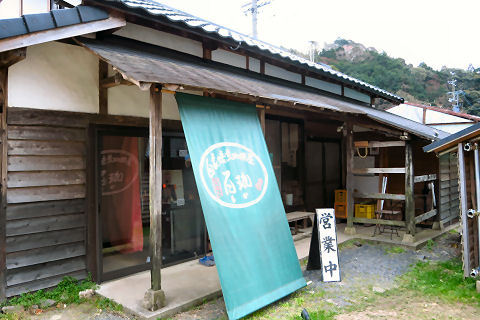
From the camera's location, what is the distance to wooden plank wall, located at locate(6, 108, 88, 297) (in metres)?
4.41

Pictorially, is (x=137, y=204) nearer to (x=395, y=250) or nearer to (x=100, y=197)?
(x=100, y=197)

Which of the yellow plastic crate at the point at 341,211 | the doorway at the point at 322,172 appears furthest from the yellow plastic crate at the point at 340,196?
the doorway at the point at 322,172

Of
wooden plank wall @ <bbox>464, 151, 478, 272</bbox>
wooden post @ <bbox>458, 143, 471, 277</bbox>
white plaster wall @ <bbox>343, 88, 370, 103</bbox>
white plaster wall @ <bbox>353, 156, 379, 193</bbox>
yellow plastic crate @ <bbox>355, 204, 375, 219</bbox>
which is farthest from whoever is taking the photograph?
white plaster wall @ <bbox>343, 88, 370, 103</bbox>

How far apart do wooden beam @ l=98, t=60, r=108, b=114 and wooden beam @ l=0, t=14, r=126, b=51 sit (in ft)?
2.41

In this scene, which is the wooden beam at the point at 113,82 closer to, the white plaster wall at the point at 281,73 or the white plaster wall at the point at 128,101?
the white plaster wall at the point at 128,101

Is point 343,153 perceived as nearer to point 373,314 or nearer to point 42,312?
point 373,314

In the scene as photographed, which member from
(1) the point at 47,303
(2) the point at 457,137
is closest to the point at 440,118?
(2) the point at 457,137

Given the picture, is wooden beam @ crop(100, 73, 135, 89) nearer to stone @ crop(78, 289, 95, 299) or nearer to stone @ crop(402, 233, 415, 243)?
stone @ crop(78, 289, 95, 299)

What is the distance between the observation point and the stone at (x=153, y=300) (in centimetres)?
417

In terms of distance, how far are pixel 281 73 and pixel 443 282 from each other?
5411mm

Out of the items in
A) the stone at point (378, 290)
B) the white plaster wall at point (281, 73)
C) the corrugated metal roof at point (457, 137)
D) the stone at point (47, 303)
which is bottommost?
the stone at point (378, 290)

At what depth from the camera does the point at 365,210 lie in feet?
32.0

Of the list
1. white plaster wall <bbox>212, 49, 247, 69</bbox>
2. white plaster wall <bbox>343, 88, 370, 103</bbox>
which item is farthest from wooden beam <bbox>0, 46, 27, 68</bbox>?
white plaster wall <bbox>343, 88, 370, 103</bbox>

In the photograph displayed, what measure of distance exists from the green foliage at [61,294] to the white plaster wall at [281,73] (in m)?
5.59
